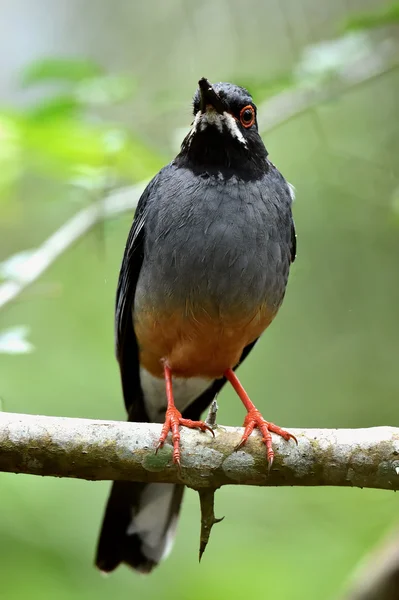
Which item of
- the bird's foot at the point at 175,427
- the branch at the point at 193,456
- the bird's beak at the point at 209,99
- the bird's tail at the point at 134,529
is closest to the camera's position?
the branch at the point at 193,456

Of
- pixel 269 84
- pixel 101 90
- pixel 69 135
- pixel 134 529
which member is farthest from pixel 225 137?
pixel 134 529

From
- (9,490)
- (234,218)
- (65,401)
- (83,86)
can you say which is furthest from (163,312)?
(65,401)

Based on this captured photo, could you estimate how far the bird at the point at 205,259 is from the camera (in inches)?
197

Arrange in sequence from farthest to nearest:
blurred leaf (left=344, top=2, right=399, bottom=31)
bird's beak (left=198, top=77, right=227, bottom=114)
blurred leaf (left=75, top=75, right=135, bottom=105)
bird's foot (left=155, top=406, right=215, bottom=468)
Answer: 1. blurred leaf (left=75, top=75, right=135, bottom=105)
2. blurred leaf (left=344, top=2, right=399, bottom=31)
3. bird's beak (left=198, top=77, right=227, bottom=114)
4. bird's foot (left=155, top=406, right=215, bottom=468)

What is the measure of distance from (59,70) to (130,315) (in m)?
1.82

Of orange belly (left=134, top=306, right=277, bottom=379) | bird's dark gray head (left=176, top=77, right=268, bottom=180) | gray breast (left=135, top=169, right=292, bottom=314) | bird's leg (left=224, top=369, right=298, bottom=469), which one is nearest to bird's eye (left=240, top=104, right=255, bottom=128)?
bird's dark gray head (left=176, top=77, right=268, bottom=180)

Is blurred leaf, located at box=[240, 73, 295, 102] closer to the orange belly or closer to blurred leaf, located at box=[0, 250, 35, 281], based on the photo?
the orange belly

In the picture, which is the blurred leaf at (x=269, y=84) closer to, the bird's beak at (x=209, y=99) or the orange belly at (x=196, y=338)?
the bird's beak at (x=209, y=99)

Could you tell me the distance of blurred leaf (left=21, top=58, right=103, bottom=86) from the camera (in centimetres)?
588

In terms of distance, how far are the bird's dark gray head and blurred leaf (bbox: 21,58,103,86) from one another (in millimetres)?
1123

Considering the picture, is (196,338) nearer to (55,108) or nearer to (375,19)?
(55,108)

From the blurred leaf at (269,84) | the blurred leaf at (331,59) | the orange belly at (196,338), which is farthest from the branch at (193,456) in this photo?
the blurred leaf at (331,59)

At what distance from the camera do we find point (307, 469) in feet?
14.0

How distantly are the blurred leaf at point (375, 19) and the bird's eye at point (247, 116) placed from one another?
1.04 meters
